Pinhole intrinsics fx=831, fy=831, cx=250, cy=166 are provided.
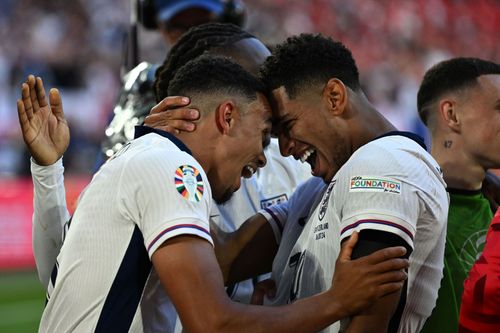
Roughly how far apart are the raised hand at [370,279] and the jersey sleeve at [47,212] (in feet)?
4.54

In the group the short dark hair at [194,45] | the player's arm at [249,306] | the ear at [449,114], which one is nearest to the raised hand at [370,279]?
the player's arm at [249,306]

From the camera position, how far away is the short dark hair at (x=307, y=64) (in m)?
3.02

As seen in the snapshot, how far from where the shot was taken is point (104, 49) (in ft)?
41.2

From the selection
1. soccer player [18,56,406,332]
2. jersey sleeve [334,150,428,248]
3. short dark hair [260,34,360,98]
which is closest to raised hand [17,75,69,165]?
soccer player [18,56,406,332]

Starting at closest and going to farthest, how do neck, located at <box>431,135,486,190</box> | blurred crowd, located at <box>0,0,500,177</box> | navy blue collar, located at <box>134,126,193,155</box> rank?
navy blue collar, located at <box>134,126,193,155</box>, neck, located at <box>431,135,486,190</box>, blurred crowd, located at <box>0,0,500,177</box>

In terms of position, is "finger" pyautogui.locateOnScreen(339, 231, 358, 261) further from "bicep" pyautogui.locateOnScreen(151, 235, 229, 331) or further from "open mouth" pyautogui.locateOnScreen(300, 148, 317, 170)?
"open mouth" pyautogui.locateOnScreen(300, 148, 317, 170)

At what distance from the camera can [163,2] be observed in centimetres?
506

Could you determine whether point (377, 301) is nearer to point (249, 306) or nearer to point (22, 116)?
point (249, 306)

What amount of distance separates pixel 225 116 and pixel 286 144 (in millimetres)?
333

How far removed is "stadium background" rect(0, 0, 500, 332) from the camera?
10.4m

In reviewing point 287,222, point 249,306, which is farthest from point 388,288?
point 287,222

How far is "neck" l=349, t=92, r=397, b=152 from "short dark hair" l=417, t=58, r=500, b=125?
0.63 metres

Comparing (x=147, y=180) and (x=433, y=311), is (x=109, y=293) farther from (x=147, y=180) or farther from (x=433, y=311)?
(x=433, y=311)

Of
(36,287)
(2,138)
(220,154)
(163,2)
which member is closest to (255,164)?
(220,154)
